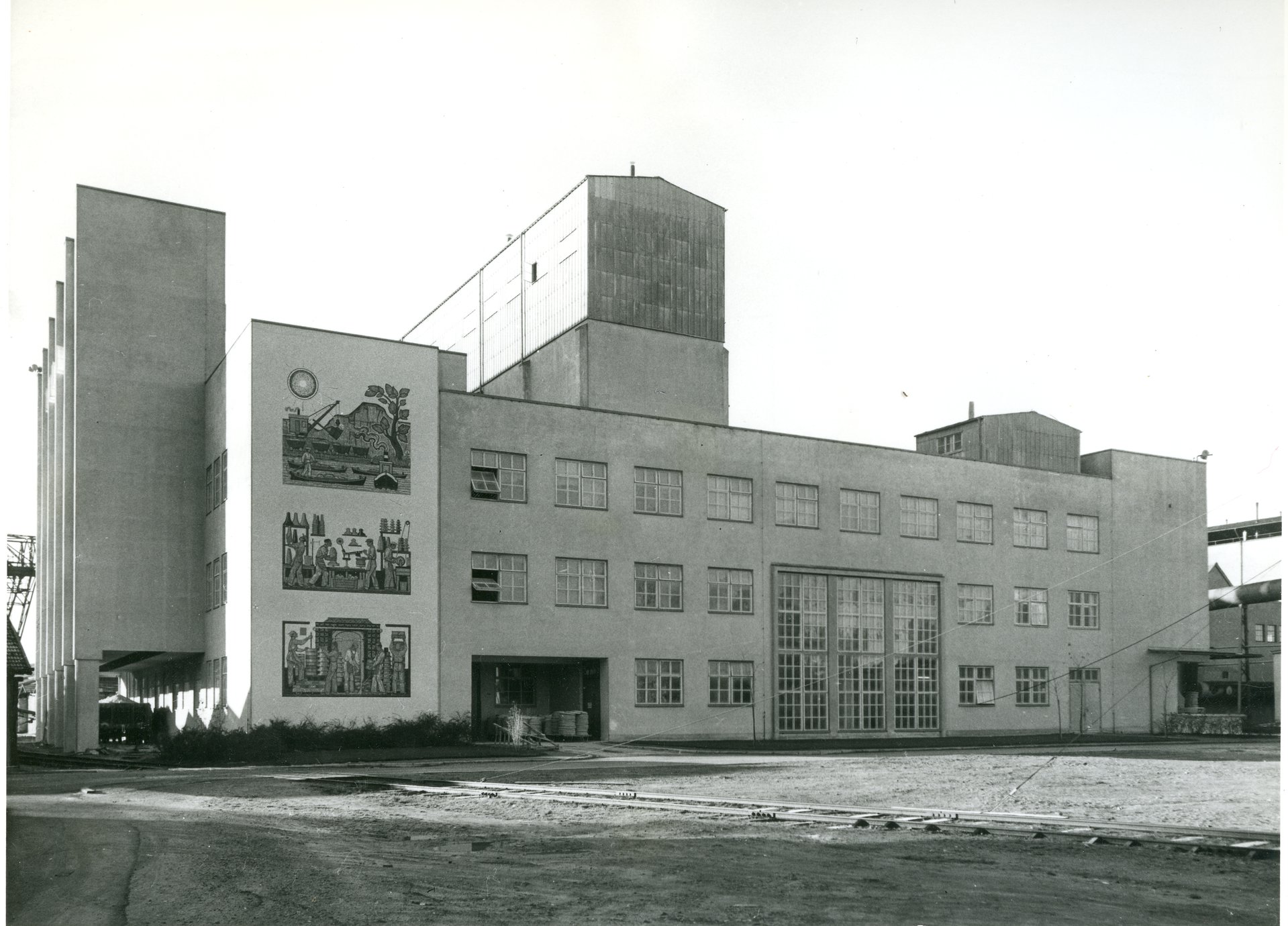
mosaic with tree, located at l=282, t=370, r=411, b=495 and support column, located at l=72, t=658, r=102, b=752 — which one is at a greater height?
mosaic with tree, located at l=282, t=370, r=411, b=495

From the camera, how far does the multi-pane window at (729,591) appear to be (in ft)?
144

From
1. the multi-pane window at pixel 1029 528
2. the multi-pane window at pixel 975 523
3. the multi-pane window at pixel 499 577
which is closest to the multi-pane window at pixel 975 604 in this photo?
the multi-pane window at pixel 975 523

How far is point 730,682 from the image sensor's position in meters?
43.9

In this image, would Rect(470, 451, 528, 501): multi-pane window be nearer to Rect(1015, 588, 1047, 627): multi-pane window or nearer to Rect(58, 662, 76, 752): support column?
Rect(58, 662, 76, 752): support column

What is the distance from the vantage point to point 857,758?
99.5 ft

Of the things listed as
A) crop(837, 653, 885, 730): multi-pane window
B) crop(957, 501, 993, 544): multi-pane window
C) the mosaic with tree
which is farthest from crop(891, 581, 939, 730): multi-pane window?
the mosaic with tree

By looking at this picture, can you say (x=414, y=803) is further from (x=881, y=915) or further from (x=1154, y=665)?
(x=1154, y=665)

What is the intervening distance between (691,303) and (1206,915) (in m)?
38.9

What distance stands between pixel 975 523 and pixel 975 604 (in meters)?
3.12

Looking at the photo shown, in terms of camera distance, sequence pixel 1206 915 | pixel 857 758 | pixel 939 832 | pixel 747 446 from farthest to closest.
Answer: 1. pixel 747 446
2. pixel 857 758
3. pixel 939 832
4. pixel 1206 915

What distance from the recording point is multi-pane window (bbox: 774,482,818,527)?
149 feet

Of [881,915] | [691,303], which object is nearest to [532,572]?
[691,303]

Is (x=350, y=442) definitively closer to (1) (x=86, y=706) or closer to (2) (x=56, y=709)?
(1) (x=86, y=706)

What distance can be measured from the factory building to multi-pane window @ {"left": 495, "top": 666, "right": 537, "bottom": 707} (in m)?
0.13
